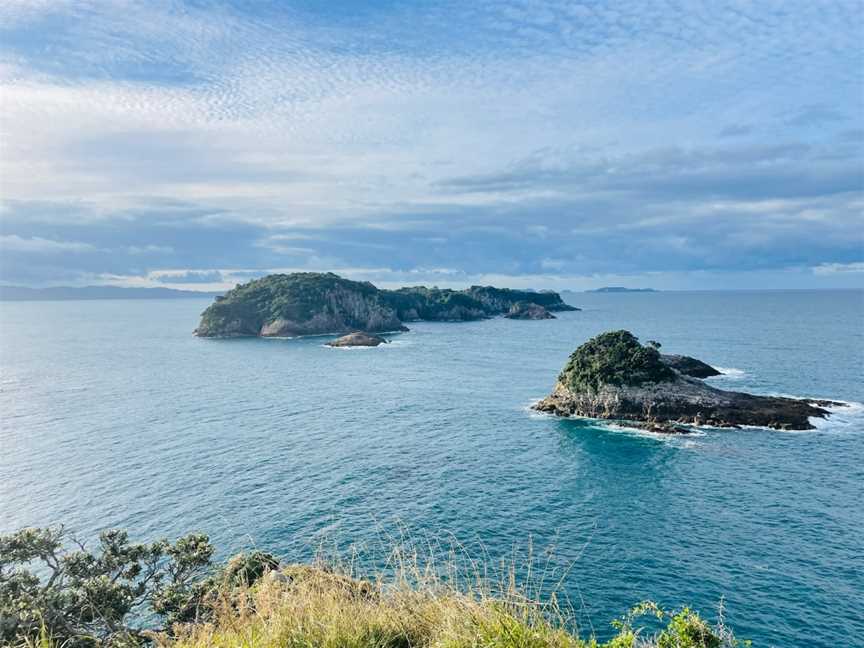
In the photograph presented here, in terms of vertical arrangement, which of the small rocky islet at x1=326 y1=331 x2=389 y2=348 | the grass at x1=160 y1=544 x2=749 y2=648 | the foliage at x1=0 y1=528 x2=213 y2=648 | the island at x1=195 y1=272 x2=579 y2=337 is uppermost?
the island at x1=195 y1=272 x2=579 y2=337

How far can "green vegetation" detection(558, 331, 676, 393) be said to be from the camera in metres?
66.2

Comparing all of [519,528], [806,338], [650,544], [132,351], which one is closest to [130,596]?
[519,528]

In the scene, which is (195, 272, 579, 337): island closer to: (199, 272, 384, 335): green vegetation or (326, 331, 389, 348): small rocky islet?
(199, 272, 384, 335): green vegetation

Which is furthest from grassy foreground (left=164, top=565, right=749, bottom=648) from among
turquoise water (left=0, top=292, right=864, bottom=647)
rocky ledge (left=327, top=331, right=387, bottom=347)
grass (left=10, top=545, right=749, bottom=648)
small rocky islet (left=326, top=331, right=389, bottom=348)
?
rocky ledge (left=327, top=331, right=387, bottom=347)

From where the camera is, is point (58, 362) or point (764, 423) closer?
point (764, 423)

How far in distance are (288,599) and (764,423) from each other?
6379 centimetres

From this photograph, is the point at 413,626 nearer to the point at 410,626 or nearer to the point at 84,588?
the point at 410,626

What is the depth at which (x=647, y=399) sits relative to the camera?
211 ft

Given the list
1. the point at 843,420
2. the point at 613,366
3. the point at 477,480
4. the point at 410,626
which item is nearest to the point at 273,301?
the point at 613,366

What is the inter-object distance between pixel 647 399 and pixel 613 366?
5830mm

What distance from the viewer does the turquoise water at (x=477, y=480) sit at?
29094 millimetres

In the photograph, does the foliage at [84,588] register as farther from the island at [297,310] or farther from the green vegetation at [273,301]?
the green vegetation at [273,301]

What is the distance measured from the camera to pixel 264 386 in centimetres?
8444

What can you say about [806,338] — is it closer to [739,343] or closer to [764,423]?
[739,343]
